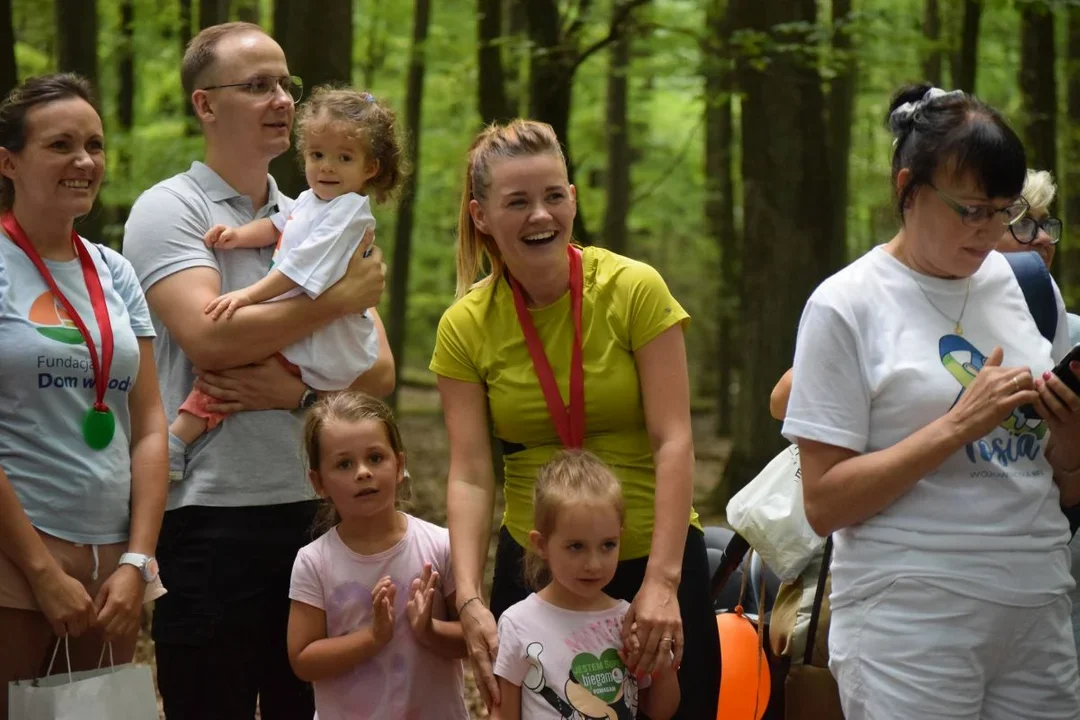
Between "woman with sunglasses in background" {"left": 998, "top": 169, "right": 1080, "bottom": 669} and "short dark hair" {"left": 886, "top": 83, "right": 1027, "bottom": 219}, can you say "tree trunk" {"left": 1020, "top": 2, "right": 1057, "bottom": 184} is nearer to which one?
"woman with sunglasses in background" {"left": 998, "top": 169, "right": 1080, "bottom": 669}

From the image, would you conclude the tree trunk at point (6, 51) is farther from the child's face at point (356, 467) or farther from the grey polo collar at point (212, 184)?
the child's face at point (356, 467)

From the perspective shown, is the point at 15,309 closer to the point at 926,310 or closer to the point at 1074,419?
the point at 926,310

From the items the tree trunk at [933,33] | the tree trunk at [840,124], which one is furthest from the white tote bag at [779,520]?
the tree trunk at [933,33]

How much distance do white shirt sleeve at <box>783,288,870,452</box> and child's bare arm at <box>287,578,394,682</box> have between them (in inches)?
48.3

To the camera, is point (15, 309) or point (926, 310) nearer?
point (926, 310)

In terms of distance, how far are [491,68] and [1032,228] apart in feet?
28.7

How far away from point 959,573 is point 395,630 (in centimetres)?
159

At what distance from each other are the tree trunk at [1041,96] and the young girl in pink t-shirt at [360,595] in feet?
28.1

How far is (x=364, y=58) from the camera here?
19156mm

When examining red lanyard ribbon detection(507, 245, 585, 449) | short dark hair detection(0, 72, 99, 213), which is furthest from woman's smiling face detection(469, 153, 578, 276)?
short dark hair detection(0, 72, 99, 213)

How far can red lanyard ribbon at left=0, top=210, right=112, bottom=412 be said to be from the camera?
3.55m

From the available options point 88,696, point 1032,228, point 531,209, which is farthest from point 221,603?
point 1032,228

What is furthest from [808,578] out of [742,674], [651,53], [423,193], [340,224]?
[423,193]

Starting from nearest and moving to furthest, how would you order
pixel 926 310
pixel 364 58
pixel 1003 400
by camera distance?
pixel 1003 400
pixel 926 310
pixel 364 58
